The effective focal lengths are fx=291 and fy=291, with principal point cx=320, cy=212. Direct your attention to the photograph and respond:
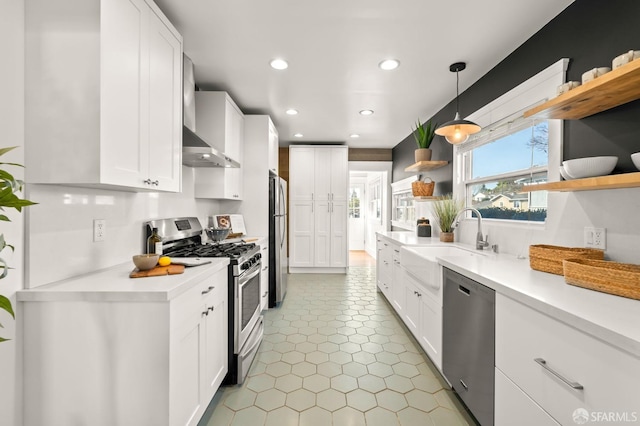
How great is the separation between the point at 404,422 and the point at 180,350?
52.7 inches

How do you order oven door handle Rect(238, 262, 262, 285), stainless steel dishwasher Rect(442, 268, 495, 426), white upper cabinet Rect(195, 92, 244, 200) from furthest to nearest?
1. white upper cabinet Rect(195, 92, 244, 200)
2. oven door handle Rect(238, 262, 262, 285)
3. stainless steel dishwasher Rect(442, 268, 495, 426)

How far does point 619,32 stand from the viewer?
4.96 ft

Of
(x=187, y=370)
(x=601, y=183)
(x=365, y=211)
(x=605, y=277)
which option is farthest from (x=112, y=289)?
(x=365, y=211)

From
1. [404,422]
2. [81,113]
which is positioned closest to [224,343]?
[404,422]

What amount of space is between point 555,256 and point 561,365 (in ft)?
2.46

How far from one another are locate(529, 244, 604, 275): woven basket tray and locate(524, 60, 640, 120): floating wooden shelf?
2.50 ft

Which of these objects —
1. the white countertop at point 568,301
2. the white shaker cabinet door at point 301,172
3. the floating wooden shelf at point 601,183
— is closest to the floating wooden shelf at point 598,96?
the floating wooden shelf at point 601,183

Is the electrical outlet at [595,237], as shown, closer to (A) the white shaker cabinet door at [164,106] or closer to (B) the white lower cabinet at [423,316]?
(B) the white lower cabinet at [423,316]

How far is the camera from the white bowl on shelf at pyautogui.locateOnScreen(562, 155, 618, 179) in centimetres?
139

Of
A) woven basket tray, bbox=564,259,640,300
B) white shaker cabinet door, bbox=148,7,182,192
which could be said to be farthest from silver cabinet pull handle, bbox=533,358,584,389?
white shaker cabinet door, bbox=148,7,182,192

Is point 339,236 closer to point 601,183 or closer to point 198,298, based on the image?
point 198,298

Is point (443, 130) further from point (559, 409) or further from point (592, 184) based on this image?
point (559, 409)

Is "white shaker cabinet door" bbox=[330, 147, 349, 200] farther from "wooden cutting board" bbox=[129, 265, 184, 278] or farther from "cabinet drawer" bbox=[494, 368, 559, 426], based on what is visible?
"cabinet drawer" bbox=[494, 368, 559, 426]

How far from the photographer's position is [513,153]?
2.42 m
